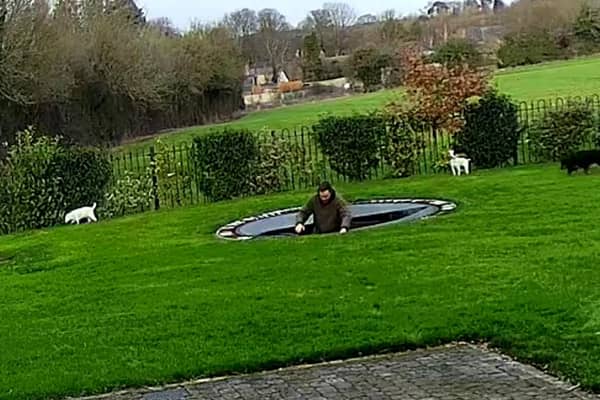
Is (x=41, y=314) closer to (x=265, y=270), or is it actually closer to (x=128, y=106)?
(x=265, y=270)

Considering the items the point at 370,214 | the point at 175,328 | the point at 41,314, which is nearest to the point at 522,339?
the point at 175,328

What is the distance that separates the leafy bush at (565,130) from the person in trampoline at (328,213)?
27.7 ft

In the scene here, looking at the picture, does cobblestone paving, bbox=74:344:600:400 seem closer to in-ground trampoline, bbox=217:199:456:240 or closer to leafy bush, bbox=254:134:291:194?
in-ground trampoline, bbox=217:199:456:240

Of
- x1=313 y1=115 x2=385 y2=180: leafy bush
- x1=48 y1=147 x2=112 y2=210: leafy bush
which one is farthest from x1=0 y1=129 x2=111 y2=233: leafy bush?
x1=313 y1=115 x2=385 y2=180: leafy bush

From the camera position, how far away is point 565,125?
20.1 meters

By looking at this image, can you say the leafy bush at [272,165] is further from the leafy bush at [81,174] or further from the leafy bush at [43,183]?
the leafy bush at [43,183]

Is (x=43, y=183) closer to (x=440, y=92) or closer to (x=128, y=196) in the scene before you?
(x=128, y=196)

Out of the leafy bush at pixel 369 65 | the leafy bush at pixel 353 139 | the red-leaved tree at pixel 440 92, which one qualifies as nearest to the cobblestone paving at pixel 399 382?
the leafy bush at pixel 353 139

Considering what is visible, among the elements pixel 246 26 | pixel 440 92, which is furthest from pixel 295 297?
pixel 246 26

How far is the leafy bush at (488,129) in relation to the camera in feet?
65.7

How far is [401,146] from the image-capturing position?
20000 millimetres

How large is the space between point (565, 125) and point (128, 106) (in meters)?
25.9

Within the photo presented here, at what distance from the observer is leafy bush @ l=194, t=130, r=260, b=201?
1919 centimetres

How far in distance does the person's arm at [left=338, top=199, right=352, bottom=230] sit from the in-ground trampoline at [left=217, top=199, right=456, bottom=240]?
19 cm
